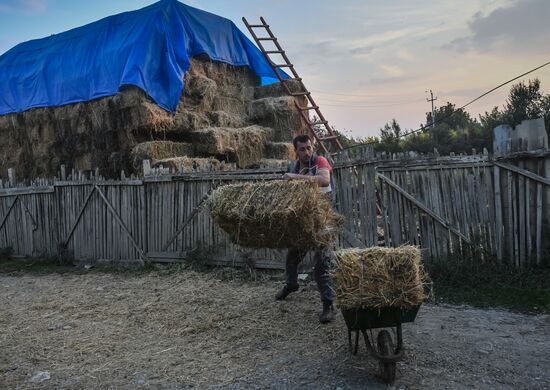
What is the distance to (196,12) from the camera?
46.4 ft

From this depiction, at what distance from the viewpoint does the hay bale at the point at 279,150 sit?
12.7 meters

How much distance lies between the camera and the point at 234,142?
40.1 ft

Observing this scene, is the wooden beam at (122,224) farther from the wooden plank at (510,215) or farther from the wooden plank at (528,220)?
the wooden plank at (528,220)

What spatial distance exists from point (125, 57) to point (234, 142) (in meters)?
3.59

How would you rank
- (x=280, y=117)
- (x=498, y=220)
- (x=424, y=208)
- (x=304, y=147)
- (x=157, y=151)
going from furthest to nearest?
(x=280, y=117)
(x=157, y=151)
(x=424, y=208)
(x=498, y=220)
(x=304, y=147)

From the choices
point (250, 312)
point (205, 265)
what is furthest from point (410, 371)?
point (205, 265)

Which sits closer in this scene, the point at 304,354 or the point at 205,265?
the point at 304,354

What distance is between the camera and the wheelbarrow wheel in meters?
3.50

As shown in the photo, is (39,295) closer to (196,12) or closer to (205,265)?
(205,265)

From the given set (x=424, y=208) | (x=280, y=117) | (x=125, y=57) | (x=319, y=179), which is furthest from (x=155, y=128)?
(x=319, y=179)

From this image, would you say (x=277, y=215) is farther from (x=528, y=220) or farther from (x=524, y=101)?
(x=524, y=101)

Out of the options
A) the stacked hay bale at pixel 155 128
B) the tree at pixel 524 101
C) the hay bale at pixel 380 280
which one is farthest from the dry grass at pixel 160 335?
the tree at pixel 524 101

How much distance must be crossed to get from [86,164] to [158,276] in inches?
243

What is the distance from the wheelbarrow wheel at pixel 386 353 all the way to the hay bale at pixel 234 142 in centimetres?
868
